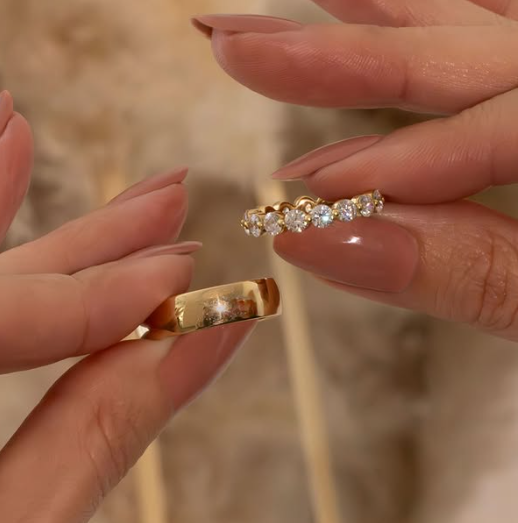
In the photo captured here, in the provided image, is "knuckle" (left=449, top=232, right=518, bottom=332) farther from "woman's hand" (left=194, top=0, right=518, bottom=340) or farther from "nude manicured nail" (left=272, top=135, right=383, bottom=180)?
"nude manicured nail" (left=272, top=135, right=383, bottom=180)

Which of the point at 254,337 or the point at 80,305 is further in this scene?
the point at 254,337

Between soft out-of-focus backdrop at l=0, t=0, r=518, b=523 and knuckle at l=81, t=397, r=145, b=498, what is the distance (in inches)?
15.4

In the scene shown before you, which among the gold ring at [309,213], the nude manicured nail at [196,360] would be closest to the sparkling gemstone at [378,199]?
the gold ring at [309,213]

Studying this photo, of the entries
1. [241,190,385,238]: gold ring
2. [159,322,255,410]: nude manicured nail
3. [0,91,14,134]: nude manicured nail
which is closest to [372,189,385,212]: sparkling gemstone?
[241,190,385,238]: gold ring

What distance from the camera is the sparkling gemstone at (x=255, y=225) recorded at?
1.36ft

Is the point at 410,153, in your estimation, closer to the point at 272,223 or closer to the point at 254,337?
the point at 272,223

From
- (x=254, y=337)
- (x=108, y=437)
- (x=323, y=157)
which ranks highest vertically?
(x=323, y=157)

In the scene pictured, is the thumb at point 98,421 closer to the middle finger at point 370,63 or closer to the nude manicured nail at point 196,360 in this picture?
the nude manicured nail at point 196,360

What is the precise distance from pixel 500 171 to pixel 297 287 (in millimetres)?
398

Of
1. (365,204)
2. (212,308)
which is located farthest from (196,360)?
(365,204)

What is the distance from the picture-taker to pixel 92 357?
39cm

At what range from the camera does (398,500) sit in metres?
0.73

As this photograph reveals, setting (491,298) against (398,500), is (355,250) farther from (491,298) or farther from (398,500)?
(398,500)

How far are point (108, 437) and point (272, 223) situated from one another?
0.51ft
